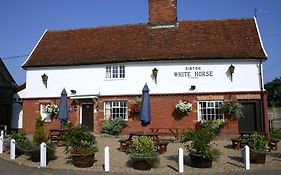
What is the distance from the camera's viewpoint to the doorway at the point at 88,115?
24.1 meters

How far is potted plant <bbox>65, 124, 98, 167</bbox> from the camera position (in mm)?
12897

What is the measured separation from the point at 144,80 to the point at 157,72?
1015 millimetres

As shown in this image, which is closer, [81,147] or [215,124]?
[81,147]

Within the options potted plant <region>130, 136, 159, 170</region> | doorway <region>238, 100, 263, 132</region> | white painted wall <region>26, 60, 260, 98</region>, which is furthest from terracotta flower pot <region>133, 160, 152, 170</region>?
doorway <region>238, 100, 263, 132</region>

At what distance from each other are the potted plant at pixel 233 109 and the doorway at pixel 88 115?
884 centimetres

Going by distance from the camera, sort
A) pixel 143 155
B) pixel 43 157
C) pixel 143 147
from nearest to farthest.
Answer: pixel 143 155
pixel 143 147
pixel 43 157

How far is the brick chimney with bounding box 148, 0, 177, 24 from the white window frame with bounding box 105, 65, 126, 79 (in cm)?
460

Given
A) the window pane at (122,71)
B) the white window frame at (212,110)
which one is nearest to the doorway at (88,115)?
the window pane at (122,71)

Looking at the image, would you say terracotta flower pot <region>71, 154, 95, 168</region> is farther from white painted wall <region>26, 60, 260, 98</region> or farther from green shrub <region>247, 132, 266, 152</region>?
white painted wall <region>26, 60, 260, 98</region>

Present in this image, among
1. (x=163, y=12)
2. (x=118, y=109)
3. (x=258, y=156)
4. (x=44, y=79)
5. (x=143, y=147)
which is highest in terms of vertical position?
(x=163, y=12)

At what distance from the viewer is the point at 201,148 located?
490 inches

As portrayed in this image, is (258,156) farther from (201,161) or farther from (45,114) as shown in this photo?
(45,114)

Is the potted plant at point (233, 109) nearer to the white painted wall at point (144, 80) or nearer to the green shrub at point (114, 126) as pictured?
the white painted wall at point (144, 80)

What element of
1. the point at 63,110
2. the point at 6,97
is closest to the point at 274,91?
the point at 6,97
